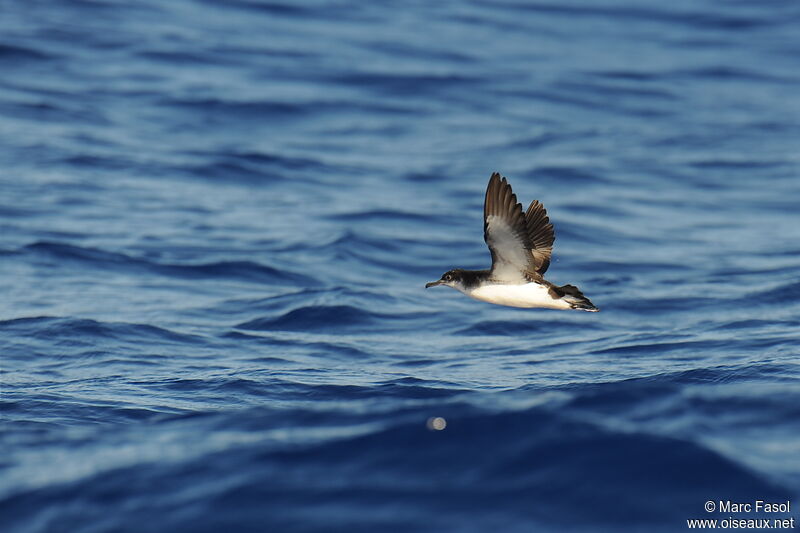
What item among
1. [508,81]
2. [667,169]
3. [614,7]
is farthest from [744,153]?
[614,7]

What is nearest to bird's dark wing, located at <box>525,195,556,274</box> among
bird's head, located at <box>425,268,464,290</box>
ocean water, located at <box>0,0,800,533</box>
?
bird's head, located at <box>425,268,464,290</box>

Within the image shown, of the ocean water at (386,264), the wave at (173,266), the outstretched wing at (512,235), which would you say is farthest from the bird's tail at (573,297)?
the wave at (173,266)

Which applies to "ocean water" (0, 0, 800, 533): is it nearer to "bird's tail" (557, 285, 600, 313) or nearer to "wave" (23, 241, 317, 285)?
"wave" (23, 241, 317, 285)

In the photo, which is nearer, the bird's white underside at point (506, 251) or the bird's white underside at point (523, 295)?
the bird's white underside at point (506, 251)

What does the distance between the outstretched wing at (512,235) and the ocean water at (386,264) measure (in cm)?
96

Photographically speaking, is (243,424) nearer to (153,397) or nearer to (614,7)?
(153,397)

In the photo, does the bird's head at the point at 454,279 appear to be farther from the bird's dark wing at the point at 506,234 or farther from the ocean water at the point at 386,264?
the ocean water at the point at 386,264

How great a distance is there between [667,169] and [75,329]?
11.2 meters

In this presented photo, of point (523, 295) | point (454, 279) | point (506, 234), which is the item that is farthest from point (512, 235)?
point (454, 279)

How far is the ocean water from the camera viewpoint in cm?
668

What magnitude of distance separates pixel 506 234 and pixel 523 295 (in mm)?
582

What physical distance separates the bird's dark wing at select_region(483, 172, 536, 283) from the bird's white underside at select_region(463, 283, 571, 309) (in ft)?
0.20

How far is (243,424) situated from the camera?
7906mm

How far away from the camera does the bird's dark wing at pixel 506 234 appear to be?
7.93m
